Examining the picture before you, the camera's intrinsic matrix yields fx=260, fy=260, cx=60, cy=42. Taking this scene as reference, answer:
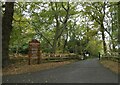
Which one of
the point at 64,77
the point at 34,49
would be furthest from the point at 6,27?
the point at 64,77

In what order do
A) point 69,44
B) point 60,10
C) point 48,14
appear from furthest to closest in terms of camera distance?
point 69,44, point 60,10, point 48,14

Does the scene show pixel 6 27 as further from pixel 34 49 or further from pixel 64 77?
pixel 64 77

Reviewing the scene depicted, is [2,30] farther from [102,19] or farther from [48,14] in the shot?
[102,19]

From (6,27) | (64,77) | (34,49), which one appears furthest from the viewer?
(34,49)

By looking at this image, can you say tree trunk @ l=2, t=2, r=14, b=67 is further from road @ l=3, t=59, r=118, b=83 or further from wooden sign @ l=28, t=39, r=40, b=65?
road @ l=3, t=59, r=118, b=83

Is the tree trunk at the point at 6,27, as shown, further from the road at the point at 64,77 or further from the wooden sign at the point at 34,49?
the road at the point at 64,77

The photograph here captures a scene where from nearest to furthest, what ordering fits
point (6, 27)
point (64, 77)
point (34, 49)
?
point (64, 77), point (6, 27), point (34, 49)

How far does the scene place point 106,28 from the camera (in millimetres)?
36562

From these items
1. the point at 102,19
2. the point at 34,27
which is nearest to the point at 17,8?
the point at 34,27

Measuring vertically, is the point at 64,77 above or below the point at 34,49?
below

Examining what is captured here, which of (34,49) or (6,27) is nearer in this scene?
(6,27)

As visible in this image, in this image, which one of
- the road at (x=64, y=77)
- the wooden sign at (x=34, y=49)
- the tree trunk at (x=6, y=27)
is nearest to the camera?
the road at (x=64, y=77)

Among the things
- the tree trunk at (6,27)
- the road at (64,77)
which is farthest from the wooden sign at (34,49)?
the road at (64,77)

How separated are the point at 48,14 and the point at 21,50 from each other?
7559mm
